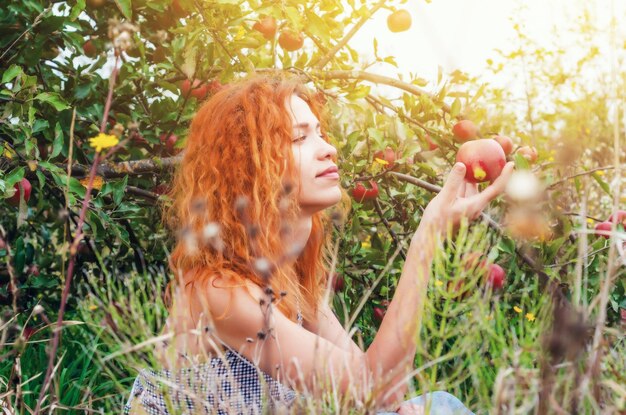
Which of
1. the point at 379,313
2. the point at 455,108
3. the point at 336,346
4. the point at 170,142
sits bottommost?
the point at 379,313

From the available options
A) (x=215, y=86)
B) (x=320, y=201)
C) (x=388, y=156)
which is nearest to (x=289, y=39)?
(x=215, y=86)

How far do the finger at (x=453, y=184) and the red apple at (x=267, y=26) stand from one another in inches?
33.7

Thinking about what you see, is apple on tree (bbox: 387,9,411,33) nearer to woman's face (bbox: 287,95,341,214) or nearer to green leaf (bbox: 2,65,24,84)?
woman's face (bbox: 287,95,341,214)

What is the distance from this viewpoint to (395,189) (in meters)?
2.35

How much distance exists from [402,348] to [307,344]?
18 centimetres

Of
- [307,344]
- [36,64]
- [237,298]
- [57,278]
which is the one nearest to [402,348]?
[307,344]

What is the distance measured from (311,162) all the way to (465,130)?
0.67 metres

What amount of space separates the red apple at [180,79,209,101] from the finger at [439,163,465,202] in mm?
1028

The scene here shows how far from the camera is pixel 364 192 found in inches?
86.3

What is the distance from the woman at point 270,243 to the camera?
138 centimetres

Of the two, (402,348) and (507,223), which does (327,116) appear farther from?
(402,348)

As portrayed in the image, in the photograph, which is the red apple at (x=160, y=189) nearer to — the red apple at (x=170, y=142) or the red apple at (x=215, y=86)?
the red apple at (x=170, y=142)

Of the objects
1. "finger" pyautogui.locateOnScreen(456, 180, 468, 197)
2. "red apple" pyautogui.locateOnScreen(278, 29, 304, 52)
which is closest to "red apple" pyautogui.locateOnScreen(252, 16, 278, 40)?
"red apple" pyautogui.locateOnScreen(278, 29, 304, 52)

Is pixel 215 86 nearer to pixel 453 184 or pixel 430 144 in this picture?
pixel 430 144
